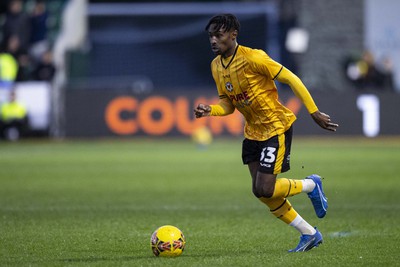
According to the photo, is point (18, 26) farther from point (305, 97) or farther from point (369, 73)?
point (305, 97)

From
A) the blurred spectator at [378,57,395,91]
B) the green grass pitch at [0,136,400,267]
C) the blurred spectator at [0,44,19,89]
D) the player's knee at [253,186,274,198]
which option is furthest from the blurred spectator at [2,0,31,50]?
the player's knee at [253,186,274,198]

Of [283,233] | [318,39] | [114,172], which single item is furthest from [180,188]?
[318,39]

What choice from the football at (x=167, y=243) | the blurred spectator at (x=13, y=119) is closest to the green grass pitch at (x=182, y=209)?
the football at (x=167, y=243)

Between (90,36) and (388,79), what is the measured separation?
1068 centimetres

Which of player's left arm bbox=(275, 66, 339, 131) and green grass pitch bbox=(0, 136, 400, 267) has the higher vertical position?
player's left arm bbox=(275, 66, 339, 131)

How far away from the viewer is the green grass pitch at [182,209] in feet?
26.4

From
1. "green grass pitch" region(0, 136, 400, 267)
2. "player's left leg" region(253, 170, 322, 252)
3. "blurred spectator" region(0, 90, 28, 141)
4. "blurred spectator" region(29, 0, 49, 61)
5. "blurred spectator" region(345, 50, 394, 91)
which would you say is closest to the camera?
"green grass pitch" region(0, 136, 400, 267)

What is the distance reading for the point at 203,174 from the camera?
17078 millimetres

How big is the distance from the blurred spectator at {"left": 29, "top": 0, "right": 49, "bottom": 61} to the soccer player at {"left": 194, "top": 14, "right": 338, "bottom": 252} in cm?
2031

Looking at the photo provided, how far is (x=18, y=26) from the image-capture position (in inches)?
1097

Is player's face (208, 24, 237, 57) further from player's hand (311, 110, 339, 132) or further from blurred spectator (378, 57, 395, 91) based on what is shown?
blurred spectator (378, 57, 395, 91)

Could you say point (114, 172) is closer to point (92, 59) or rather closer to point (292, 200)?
point (292, 200)

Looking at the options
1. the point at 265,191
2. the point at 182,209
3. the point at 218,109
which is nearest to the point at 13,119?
the point at 182,209

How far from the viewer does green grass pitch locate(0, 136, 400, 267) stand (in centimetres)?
804
